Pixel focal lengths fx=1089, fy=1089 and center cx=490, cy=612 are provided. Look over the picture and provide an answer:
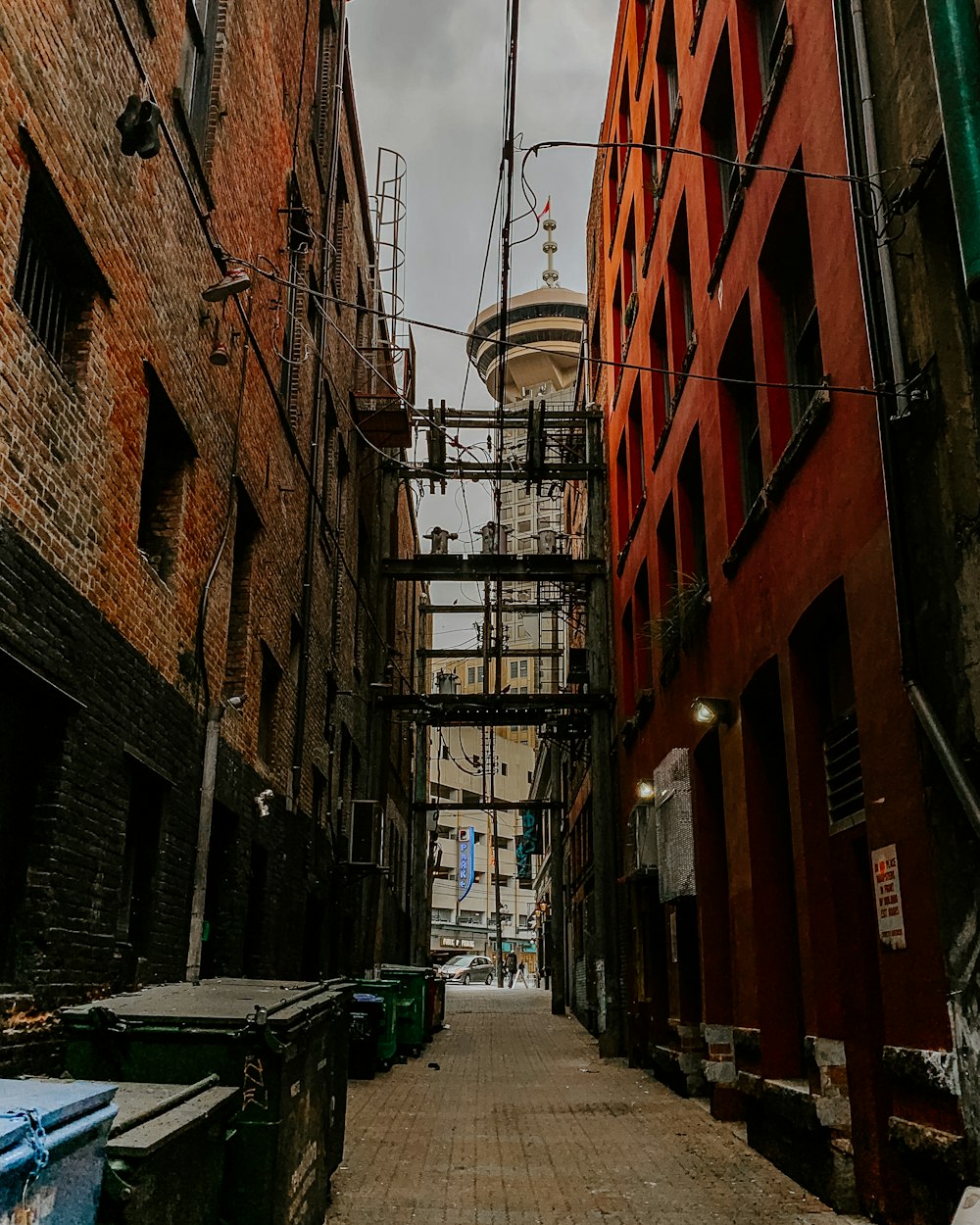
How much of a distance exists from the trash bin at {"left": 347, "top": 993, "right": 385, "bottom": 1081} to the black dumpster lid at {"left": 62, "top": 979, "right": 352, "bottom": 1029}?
742cm

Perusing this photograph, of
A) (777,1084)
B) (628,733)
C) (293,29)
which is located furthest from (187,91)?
(628,733)

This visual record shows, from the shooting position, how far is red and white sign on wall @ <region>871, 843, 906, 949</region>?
580cm

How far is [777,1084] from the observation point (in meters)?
7.85

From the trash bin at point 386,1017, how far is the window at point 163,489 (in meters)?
7.30

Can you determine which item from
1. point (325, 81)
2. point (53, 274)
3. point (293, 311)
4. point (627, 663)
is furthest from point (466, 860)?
point (53, 274)

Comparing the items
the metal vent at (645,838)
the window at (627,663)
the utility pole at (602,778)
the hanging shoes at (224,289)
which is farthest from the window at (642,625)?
the hanging shoes at (224,289)

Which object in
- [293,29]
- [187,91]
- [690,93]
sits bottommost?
[187,91]

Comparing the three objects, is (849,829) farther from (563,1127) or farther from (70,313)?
Result: (70,313)

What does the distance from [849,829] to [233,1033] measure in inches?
173

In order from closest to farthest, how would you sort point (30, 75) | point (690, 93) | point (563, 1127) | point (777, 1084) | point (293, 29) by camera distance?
point (30, 75) → point (777, 1084) → point (563, 1127) → point (690, 93) → point (293, 29)

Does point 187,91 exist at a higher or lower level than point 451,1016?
higher

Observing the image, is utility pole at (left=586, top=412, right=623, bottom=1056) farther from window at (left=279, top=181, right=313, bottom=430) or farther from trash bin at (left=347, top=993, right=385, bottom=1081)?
window at (left=279, top=181, right=313, bottom=430)

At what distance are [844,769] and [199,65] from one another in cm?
853

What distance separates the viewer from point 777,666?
29.2 feet
